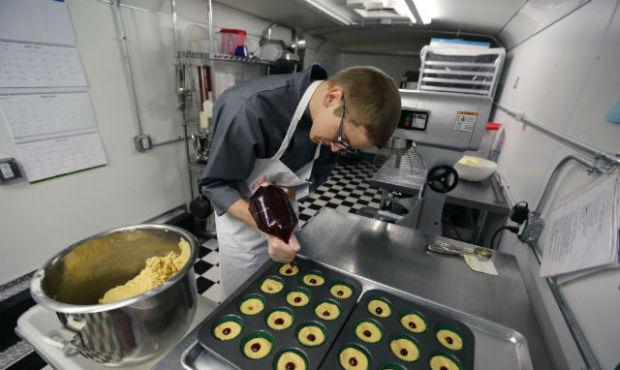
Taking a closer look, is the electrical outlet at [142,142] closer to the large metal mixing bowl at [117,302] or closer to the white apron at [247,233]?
the white apron at [247,233]

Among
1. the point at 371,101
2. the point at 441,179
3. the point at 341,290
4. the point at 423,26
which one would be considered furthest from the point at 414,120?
the point at 423,26

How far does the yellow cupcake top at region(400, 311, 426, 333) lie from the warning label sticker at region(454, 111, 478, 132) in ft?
3.26

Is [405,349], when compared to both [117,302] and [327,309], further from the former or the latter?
[117,302]

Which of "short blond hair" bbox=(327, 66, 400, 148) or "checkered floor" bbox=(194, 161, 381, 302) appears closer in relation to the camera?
"short blond hair" bbox=(327, 66, 400, 148)

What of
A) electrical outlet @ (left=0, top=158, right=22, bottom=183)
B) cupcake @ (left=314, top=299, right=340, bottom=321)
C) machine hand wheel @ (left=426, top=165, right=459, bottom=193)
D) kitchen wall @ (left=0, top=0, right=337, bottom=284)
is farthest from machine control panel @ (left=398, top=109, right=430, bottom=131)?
electrical outlet @ (left=0, top=158, right=22, bottom=183)

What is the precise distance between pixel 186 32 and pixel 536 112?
10.2ft

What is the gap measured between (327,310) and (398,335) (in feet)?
0.72

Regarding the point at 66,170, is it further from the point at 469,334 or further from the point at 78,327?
the point at 469,334

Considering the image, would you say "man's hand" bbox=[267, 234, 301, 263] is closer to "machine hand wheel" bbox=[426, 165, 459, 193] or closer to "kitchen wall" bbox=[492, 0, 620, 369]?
"kitchen wall" bbox=[492, 0, 620, 369]

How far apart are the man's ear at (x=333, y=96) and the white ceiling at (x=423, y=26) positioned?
2.19m

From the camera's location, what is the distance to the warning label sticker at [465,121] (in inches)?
53.6

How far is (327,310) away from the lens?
2.81 ft

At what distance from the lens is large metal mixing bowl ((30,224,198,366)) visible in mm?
633

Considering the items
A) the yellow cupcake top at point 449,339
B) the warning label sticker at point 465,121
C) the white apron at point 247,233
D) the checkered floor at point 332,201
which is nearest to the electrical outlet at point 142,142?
the checkered floor at point 332,201
